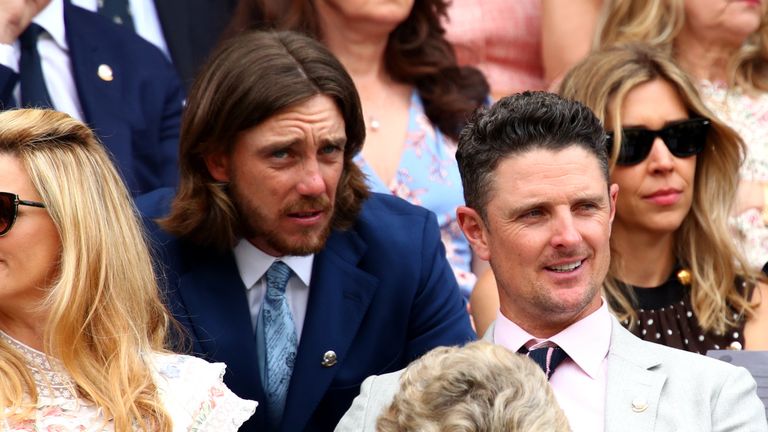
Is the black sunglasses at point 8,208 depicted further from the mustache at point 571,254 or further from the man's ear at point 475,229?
the mustache at point 571,254

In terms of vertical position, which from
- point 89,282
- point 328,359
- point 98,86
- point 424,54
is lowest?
point 328,359

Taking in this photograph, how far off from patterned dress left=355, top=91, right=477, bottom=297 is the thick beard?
2.57 feet

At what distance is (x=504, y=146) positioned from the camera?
349cm

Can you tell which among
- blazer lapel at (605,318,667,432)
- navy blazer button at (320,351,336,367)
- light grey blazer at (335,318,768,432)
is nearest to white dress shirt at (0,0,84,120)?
navy blazer button at (320,351,336,367)

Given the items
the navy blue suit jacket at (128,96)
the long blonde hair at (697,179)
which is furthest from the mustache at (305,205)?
the long blonde hair at (697,179)

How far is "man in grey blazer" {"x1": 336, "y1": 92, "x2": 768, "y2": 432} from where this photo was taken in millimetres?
3213

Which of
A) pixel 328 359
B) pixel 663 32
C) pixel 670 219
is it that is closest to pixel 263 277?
pixel 328 359

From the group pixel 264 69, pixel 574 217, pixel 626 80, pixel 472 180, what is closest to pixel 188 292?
pixel 264 69

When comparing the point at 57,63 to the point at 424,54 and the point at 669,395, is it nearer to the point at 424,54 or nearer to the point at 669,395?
the point at 424,54

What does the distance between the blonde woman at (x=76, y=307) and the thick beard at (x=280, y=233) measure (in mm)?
757

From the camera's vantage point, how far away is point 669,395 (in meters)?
3.23

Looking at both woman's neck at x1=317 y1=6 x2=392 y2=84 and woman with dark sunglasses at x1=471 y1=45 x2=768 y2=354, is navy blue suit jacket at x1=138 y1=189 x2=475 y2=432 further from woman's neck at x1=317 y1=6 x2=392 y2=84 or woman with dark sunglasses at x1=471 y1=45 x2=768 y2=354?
woman's neck at x1=317 y1=6 x2=392 y2=84

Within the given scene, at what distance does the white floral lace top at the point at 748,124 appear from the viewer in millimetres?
4746

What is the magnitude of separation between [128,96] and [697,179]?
183 centimetres
